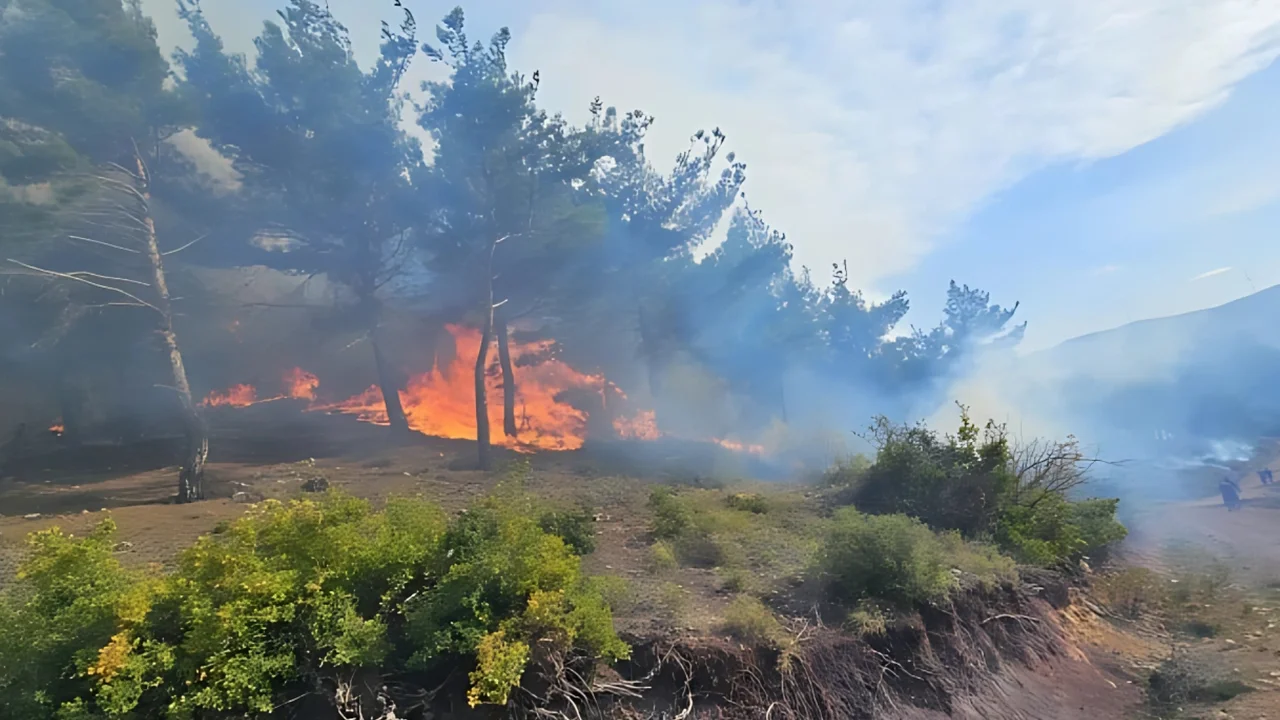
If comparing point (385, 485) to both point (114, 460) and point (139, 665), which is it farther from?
point (139, 665)

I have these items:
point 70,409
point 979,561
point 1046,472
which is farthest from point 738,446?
point 70,409

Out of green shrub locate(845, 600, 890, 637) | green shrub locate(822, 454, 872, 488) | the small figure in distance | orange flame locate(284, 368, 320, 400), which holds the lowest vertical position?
the small figure in distance

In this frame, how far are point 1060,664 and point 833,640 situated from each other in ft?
20.1

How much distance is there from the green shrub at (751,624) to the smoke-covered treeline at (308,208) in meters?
15.8

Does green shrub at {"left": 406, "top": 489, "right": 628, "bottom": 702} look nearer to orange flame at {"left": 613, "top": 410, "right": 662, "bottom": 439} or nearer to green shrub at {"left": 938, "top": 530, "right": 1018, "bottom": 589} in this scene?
green shrub at {"left": 938, "top": 530, "right": 1018, "bottom": 589}

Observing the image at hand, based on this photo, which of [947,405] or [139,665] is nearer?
[139,665]

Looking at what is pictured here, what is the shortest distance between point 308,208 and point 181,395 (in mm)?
8863

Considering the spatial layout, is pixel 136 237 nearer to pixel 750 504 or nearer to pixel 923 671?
→ pixel 750 504

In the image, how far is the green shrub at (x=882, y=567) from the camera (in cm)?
1070

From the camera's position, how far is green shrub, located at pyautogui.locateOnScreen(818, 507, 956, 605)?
421 inches

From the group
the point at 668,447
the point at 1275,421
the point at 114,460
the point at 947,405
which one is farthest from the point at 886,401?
the point at 114,460

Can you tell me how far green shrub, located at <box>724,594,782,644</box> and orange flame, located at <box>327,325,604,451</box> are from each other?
2008cm

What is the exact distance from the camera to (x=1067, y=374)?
58.6 metres

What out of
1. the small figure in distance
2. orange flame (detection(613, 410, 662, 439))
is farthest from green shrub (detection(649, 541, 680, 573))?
the small figure in distance
